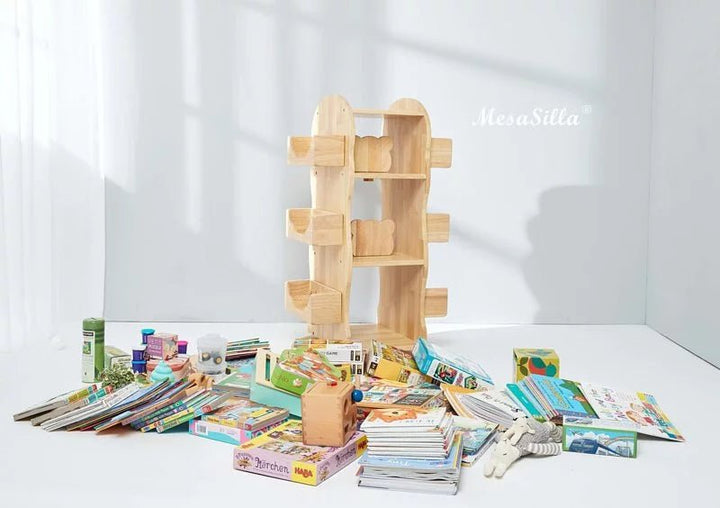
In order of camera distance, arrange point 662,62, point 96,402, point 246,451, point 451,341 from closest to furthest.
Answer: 1. point 246,451
2. point 96,402
3. point 451,341
4. point 662,62

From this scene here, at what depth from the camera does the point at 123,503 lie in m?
1.85

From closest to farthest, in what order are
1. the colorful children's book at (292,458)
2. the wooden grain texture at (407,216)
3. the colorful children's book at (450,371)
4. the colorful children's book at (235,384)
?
the colorful children's book at (292,458), the colorful children's book at (235,384), the colorful children's book at (450,371), the wooden grain texture at (407,216)

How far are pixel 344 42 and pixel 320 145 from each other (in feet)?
2.94

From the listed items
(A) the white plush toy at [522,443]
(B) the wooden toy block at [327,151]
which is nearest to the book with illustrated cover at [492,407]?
(A) the white plush toy at [522,443]

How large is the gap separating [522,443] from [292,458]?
588mm

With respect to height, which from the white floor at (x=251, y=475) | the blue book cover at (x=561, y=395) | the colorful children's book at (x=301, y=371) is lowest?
the white floor at (x=251, y=475)

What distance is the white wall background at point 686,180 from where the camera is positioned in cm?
332

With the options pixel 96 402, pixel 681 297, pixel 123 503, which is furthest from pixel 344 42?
pixel 123 503

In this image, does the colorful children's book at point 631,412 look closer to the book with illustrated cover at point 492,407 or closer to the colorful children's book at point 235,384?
the book with illustrated cover at point 492,407

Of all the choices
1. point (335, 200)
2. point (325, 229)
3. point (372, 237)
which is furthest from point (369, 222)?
point (325, 229)

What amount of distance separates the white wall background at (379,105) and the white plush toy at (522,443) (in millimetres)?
1823

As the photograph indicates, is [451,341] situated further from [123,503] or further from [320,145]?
[123,503]

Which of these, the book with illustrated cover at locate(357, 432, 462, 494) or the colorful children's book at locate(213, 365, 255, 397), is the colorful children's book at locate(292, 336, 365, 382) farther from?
the book with illustrated cover at locate(357, 432, 462, 494)

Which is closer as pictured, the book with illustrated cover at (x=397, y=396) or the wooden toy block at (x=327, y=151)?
the book with illustrated cover at (x=397, y=396)
